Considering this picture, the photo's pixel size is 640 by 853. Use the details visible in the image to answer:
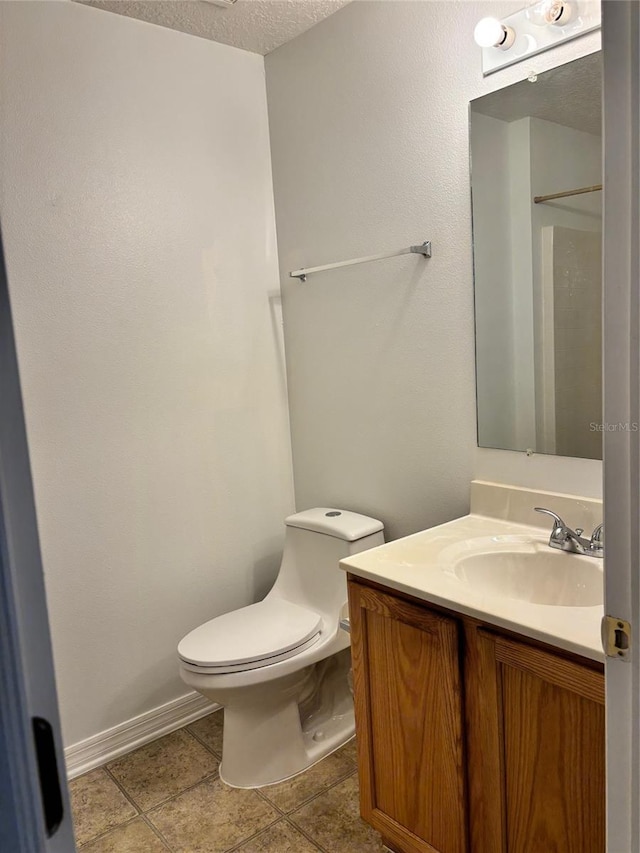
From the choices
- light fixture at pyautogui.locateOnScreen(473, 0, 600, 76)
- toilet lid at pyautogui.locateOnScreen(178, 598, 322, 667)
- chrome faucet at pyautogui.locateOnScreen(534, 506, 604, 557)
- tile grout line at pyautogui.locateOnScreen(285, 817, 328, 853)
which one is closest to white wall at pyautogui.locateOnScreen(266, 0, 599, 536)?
light fixture at pyautogui.locateOnScreen(473, 0, 600, 76)

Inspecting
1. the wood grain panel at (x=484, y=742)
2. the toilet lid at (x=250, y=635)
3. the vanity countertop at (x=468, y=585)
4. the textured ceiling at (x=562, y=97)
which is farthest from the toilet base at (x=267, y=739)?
the textured ceiling at (x=562, y=97)

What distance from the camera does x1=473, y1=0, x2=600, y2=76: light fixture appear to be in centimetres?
157

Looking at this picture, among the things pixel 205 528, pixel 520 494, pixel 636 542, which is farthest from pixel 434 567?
pixel 205 528

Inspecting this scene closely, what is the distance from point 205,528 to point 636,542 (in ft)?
6.06

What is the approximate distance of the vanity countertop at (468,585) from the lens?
1.24 m

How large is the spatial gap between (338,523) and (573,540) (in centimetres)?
85

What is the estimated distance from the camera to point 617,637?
873mm

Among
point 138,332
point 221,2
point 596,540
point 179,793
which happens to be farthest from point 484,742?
point 221,2

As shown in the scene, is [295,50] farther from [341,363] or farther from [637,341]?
[637,341]

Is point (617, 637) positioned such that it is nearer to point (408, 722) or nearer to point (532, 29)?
point (408, 722)

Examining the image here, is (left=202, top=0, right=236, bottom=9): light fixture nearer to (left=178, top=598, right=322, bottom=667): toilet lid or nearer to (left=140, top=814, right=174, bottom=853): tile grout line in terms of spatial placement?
(left=178, top=598, right=322, bottom=667): toilet lid

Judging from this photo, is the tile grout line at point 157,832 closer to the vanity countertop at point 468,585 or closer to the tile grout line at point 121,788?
the tile grout line at point 121,788

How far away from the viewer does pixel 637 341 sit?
812 mm

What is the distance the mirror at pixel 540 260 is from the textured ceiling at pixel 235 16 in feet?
2.48
